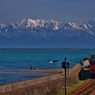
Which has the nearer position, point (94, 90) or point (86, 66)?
point (94, 90)

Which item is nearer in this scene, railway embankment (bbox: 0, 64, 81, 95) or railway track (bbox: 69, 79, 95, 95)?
railway embankment (bbox: 0, 64, 81, 95)

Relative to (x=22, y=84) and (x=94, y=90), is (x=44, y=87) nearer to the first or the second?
(x=22, y=84)

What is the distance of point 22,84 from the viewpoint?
2108 inches

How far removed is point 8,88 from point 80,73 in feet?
94.4

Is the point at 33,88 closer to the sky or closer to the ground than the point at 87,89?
closer to the ground

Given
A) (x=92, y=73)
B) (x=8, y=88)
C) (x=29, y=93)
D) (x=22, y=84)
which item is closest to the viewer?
(x=29, y=93)

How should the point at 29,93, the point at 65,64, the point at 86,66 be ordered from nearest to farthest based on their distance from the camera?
the point at 65,64 < the point at 29,93 < the point at 86,66

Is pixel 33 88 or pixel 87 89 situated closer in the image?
pixel 33 88

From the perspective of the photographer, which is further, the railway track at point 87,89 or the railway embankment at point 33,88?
the railway track at point 87,89

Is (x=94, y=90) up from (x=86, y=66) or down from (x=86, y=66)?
down

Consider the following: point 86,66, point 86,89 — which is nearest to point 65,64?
point 86,89

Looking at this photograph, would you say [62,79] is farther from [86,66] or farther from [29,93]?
[86,66]

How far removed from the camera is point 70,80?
62.2 metres

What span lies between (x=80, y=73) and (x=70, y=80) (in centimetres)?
1515
